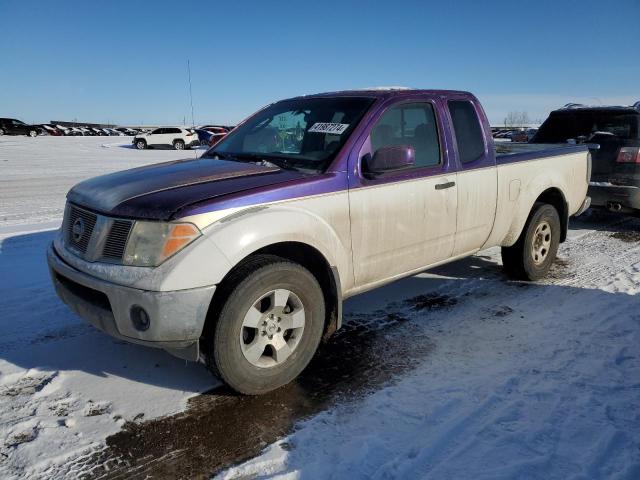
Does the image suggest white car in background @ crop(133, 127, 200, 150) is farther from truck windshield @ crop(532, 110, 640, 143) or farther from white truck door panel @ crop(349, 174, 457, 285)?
white truck door panel @ crop(349, 174, 457, 285)

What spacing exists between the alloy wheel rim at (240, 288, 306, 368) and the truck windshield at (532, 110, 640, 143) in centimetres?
652

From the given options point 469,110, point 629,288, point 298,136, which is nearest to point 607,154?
point 629,288

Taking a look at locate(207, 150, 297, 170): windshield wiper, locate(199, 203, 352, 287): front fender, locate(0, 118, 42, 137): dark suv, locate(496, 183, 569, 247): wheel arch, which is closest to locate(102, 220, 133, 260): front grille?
locate(199, 203, 352, 287): front fender

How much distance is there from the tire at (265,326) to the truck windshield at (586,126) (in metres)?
6.45

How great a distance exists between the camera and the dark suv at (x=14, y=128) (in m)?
43.5

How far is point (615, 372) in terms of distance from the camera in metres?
3.33

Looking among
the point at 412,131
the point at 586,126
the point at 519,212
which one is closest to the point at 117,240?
the point at 412,131

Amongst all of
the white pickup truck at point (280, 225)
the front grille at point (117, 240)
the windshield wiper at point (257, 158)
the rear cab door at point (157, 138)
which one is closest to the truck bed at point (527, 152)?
the white pickup truck at point (280, 225)

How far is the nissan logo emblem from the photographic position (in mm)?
3080

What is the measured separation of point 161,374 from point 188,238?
3.90ft

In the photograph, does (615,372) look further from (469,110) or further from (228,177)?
(228,177)

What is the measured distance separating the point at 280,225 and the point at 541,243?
3.48 m

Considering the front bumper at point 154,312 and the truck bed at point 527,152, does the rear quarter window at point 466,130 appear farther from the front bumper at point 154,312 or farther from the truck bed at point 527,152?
the front bumper at point 154,312

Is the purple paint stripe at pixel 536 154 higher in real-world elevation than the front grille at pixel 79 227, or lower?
higher
